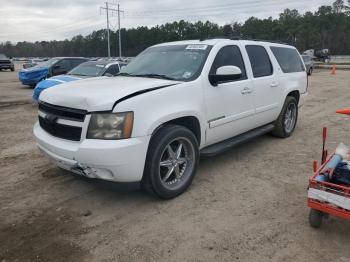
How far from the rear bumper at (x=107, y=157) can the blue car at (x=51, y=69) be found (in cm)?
1257

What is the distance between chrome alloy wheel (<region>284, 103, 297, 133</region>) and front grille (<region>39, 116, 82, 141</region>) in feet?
14.6

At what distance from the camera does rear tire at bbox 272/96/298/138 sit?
21.1 ft

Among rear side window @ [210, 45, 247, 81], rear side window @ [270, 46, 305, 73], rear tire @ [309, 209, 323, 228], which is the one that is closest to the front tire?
rear side window @ [210, 45, 247, 81]

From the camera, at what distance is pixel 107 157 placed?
3.34 m

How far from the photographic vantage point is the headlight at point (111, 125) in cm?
341

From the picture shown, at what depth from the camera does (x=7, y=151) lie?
6.05 m

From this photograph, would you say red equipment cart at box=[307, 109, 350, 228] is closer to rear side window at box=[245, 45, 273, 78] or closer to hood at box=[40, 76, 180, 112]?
hood at box=[40, 76, 180, 112]

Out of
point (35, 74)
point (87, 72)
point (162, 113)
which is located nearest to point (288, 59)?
point (162, 113)

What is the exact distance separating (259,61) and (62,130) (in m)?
3.46

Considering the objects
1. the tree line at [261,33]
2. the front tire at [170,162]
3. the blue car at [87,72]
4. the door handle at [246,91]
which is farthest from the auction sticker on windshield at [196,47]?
the tree line at [261,33]

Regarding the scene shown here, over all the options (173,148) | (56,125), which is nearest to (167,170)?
(173,148)

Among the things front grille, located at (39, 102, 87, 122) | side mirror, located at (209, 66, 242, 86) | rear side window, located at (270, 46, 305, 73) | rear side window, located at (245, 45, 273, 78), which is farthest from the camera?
rear side window, located at (270, 46, 305, 73)

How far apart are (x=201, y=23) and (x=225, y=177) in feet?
283

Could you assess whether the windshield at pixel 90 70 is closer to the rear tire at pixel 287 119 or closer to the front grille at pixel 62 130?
the rear tire at pixel 287 119
